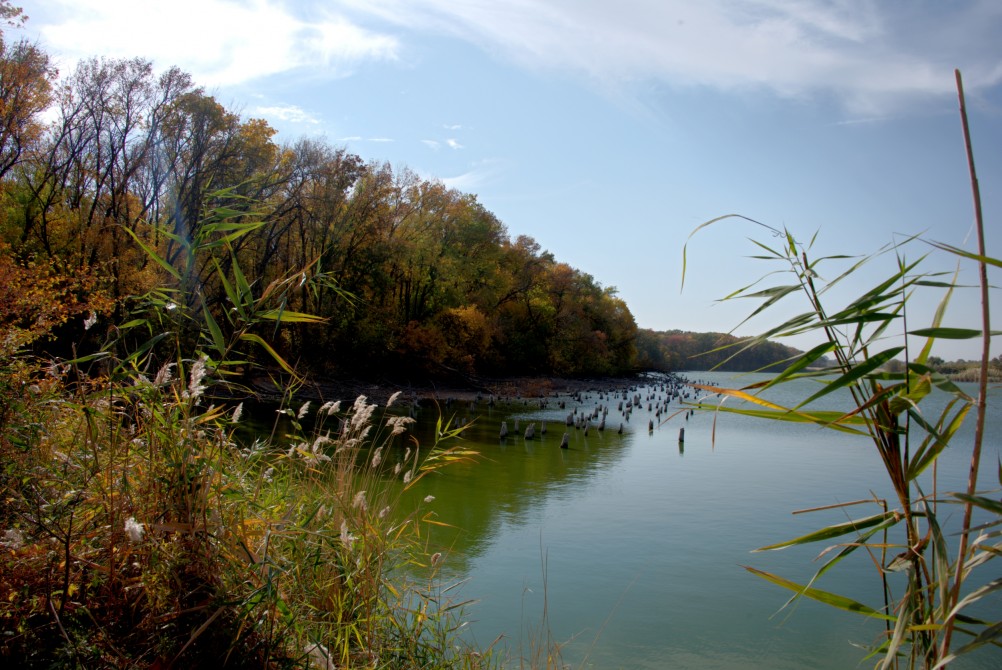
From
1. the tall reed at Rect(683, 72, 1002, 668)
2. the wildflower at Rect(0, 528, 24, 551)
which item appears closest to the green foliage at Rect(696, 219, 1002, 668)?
the tall reed at Rect(683, 72, 1002, 668)

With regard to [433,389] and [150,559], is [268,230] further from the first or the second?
[150,559]

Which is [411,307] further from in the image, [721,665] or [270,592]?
[270,592]

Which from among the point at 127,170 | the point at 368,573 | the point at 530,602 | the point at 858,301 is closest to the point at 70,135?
the point at 127,170

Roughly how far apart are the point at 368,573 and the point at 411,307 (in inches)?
1450

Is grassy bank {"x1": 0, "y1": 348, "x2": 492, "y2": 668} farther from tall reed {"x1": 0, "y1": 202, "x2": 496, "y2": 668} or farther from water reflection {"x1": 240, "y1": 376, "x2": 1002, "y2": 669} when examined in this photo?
water reflection {"x1": 240, "y1": 376, "x2": 1002, "y2": 669}

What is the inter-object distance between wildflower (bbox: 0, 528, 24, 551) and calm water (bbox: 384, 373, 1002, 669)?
7.76 feet

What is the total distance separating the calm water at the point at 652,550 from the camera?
6.48 m

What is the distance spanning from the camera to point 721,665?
6.08 m

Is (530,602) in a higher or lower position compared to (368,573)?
lower

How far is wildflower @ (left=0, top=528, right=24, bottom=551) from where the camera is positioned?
2.18m

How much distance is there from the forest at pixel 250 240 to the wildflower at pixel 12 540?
999 mm

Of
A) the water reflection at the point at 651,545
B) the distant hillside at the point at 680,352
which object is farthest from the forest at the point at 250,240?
the distant hillside at the point at 680,352

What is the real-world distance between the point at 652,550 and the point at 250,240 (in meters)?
20.1

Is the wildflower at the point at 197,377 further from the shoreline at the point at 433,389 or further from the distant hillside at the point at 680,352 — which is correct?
the distant hillside at the point at 680,352
